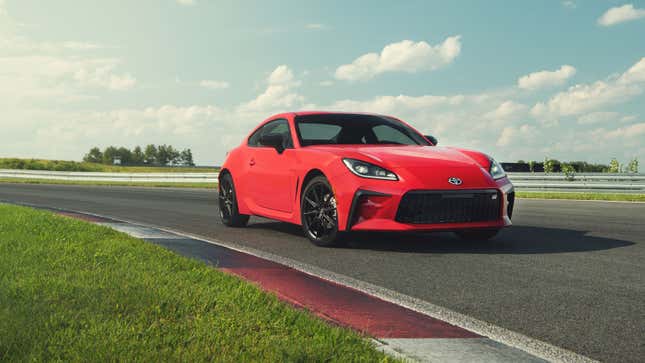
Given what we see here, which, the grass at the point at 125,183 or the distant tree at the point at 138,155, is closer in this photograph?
the grass at the point at 125,183

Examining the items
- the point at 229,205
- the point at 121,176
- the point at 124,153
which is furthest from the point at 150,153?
the point at 229,205

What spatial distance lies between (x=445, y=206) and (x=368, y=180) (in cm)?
80

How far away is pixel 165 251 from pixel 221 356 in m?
3.39

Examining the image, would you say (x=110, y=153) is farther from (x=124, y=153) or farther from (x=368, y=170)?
(x=368, y=170)

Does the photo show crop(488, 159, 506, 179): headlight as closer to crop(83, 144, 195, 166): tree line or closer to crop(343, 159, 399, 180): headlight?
crop(343, 159, 399, 180): headlight

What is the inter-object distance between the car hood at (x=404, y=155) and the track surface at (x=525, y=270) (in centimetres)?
89

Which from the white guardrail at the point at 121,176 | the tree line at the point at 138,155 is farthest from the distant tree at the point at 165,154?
the white guardrail at the point at 121,176

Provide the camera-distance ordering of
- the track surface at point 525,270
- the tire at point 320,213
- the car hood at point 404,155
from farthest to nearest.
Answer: the tire at point 320,213 → the car hood at point 404,155 → the track surface at point 525,270

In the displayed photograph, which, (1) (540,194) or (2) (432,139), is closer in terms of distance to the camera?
(2) (432,139)

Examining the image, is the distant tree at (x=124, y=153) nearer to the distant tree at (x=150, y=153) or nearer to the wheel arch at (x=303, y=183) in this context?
the distant tree at (x=150, y=153)

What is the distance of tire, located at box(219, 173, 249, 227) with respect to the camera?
9031mm

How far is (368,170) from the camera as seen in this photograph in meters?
6.64

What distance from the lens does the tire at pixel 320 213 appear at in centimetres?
689

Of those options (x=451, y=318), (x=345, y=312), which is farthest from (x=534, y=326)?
(x=345, y=312)
